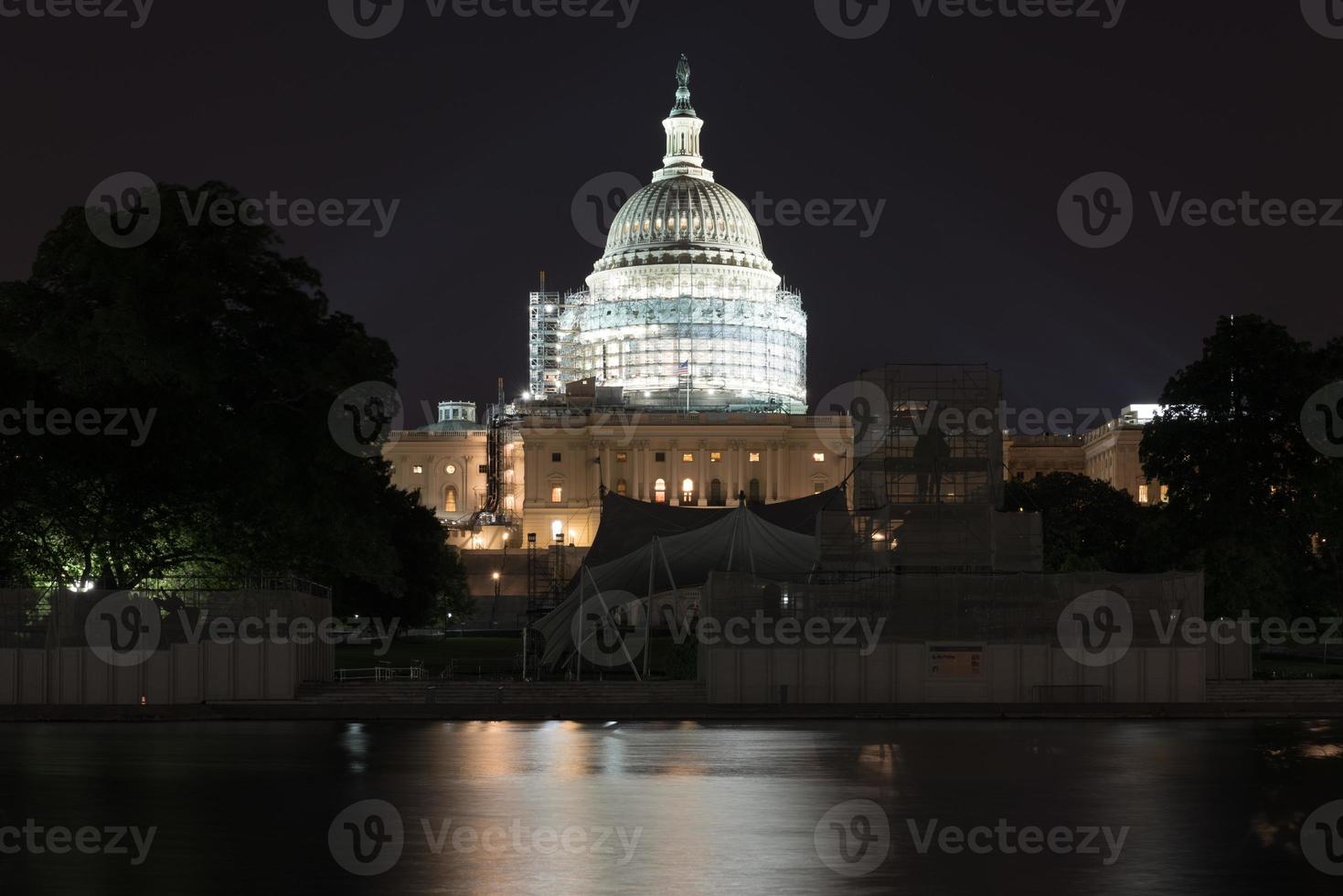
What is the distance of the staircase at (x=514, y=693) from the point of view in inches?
2253

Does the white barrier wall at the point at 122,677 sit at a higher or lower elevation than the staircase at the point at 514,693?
higher

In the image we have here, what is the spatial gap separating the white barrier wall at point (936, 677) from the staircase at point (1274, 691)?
207 cm

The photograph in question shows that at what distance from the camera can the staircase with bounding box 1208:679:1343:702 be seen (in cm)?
5878

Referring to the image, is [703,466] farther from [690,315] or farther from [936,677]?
Answer: [936,677]

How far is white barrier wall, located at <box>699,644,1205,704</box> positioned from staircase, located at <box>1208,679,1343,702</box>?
207 cm

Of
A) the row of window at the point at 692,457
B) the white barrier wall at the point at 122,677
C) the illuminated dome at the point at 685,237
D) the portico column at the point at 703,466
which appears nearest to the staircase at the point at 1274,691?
the white barrier wall at the point at 122,677

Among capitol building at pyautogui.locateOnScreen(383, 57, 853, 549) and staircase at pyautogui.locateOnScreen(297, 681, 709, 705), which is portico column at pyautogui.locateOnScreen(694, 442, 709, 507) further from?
staircase at pyautogui.locateOnScreen(297, 681, 709, 705)

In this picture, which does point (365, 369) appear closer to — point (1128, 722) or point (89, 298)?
point (89, 298)

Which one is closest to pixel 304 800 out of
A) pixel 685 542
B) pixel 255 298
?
pixel 255 298

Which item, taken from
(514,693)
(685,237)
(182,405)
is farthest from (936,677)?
(685,237)

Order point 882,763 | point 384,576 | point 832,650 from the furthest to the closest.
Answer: point 384,576, point 832,650, point 882,763

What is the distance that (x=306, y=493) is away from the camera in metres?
66.7

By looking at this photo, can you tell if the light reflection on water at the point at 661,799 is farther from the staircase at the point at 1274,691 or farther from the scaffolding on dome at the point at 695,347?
the scaffolding on dome at the point at 695,347

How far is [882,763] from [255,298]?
1426 inches
